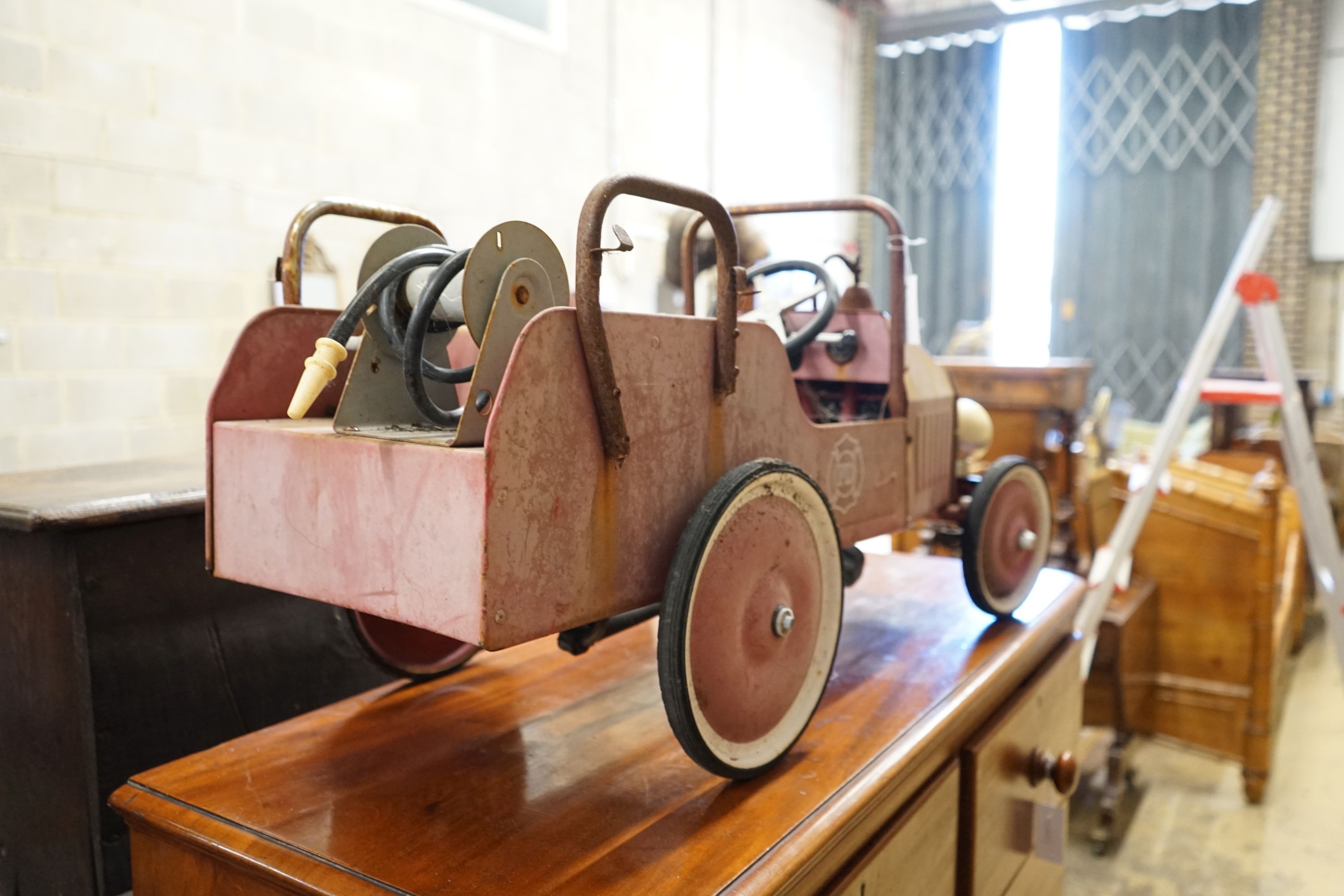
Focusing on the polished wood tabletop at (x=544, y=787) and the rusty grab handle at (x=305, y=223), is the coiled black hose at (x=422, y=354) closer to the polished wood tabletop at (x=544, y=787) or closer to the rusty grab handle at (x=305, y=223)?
the rusty grab handle at (x=305, y=223)

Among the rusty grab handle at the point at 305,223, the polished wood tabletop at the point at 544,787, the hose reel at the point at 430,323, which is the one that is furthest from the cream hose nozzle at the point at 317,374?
the polished wood tabletop at the point at 544,787

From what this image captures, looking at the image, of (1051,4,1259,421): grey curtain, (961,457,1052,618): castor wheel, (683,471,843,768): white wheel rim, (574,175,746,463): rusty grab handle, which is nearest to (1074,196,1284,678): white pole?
(961,457,1052,618): castor wheel

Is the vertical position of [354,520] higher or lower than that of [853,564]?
higher

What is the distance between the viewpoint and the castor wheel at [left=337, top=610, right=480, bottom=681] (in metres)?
1.19

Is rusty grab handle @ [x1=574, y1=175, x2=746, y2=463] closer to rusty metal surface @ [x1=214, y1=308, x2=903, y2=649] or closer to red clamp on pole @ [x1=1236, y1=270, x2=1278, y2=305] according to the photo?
rusty metal surface @ [x1=214, y1=308, x2=903, y2=649]

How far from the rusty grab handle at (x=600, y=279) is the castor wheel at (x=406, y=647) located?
44 centimetres

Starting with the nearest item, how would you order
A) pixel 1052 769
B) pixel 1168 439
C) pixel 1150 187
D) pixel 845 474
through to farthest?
pixel 845 474 → pixel 1052 769 → pixel 1168 439 → pixel 1150 187

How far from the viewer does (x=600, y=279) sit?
2.73ft

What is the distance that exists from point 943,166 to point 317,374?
22.2ft

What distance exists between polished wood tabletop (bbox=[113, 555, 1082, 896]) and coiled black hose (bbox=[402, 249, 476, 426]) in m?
0.37

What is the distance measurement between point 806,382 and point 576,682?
60 centimetres

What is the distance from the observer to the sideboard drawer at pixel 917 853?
99 centimetres

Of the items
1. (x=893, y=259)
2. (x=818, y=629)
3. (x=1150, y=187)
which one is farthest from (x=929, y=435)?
(x=1150, y=187)

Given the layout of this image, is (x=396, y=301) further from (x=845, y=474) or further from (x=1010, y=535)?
(x=1010, y=535)
